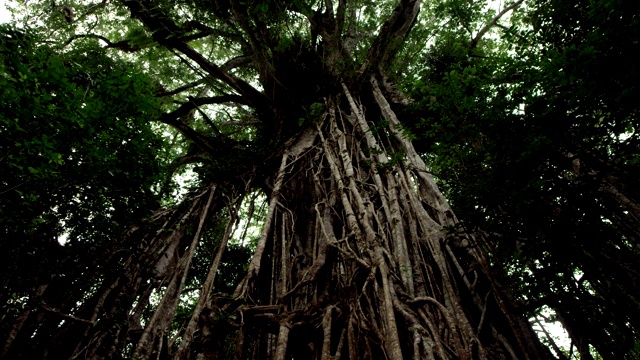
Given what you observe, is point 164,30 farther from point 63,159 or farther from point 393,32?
point 393,32

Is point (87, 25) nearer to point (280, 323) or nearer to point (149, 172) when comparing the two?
point (149, 172)

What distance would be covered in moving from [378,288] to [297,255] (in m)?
1.40

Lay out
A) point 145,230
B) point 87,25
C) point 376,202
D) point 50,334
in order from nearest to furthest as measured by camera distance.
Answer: point 50,334 < point 376,202 < point 145,230 < point 87,25

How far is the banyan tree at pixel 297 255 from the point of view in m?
1.74

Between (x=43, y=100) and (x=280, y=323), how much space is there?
224 cm

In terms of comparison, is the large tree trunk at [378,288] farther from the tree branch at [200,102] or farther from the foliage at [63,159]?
the tree branch at [200,102]

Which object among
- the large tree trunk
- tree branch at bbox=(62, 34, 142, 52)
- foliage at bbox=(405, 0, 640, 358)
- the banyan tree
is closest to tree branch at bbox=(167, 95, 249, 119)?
the banyan tree

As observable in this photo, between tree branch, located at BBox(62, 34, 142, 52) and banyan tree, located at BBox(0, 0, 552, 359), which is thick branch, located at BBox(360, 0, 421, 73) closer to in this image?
banyan tree, located at BBox(0, 0, 552, 359)

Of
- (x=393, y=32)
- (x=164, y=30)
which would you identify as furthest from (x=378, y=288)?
(x=393, y=32)

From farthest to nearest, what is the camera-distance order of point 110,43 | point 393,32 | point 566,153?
1. point 110,43
2. point 393,32
3. point 566,153

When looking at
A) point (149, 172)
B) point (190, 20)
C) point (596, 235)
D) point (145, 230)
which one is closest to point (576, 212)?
point (596, 235)

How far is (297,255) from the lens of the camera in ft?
9.93

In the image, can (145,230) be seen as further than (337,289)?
Yes

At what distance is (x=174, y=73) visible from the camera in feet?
21.1
